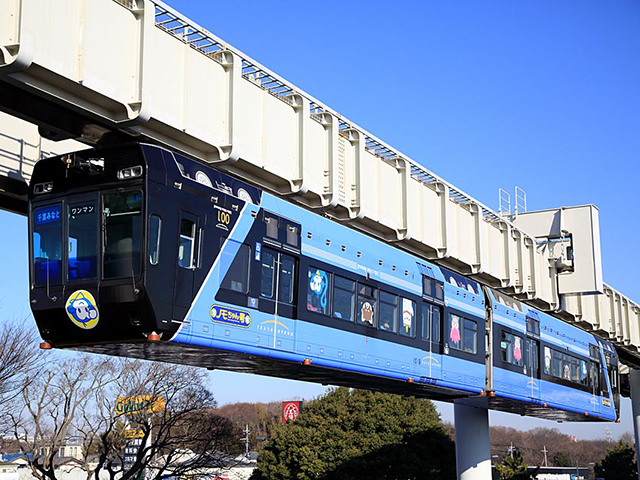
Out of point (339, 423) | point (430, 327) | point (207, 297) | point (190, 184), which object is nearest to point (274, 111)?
point (190, 184)

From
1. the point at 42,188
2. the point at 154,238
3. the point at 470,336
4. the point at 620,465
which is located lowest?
the point at 620,465

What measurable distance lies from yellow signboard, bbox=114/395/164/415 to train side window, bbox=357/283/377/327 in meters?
19.2

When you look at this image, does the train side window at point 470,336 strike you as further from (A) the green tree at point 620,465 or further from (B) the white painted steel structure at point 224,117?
(A) the green tree at point 620,465

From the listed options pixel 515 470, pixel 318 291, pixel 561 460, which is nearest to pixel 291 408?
pixel 515 470

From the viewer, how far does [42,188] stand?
12297mm

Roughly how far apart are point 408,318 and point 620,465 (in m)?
62.6

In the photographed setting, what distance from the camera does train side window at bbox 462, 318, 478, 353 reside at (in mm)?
20172

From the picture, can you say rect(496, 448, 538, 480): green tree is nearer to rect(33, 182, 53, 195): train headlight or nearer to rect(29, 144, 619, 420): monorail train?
rect(29, 144, 619, 420): monorail train

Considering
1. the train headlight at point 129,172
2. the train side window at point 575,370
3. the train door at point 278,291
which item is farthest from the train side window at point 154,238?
the train side window at point 575,370

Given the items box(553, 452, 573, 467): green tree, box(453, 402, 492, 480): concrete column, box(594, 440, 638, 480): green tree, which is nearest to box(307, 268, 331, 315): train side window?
box(453, 402, 492, 480): concrete column

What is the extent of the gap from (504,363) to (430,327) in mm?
4776

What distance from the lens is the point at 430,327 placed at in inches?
723

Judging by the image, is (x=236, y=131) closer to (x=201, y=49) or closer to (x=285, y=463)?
(x=201, y=49)

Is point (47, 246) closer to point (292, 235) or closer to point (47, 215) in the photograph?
point (47, 215)
